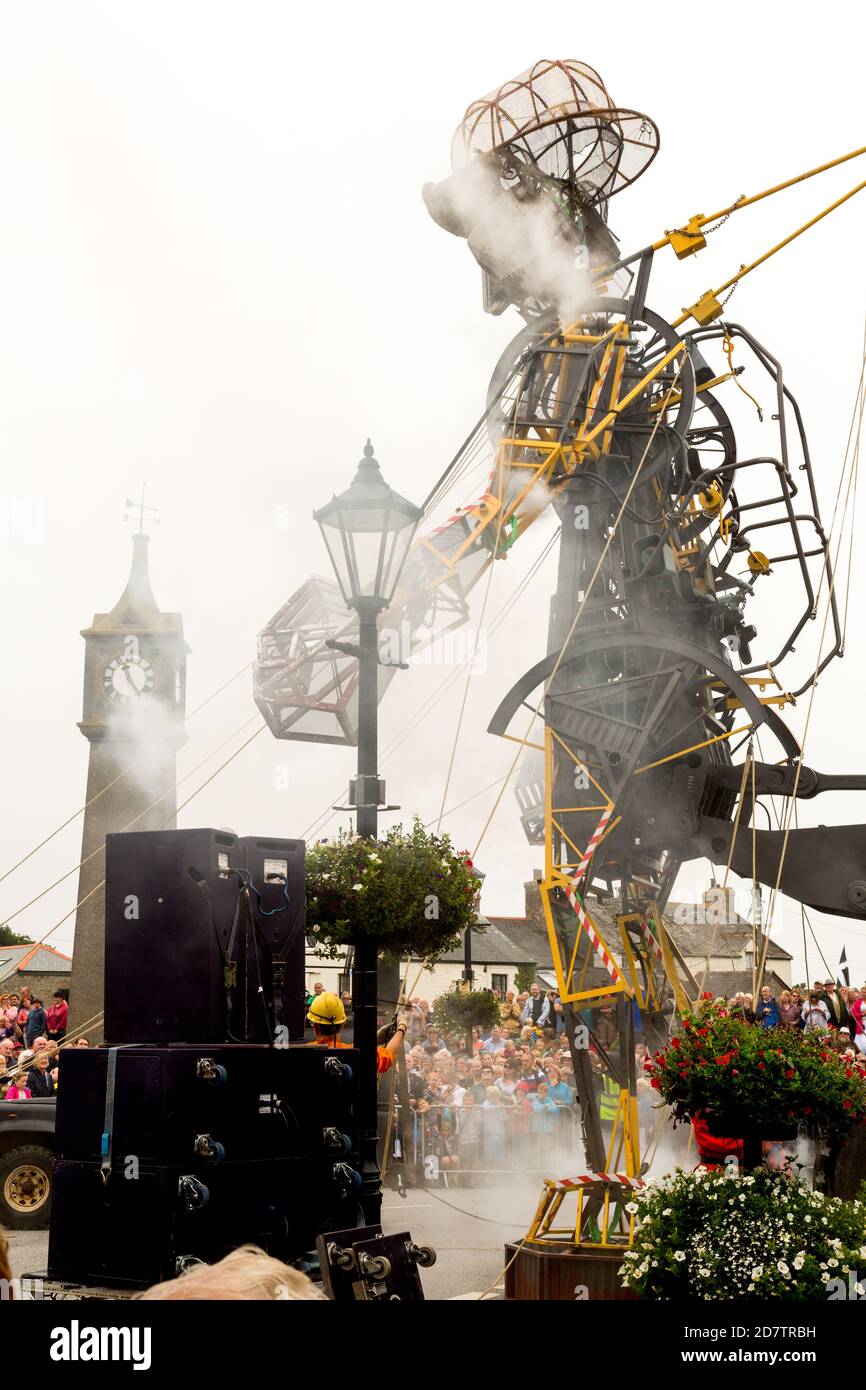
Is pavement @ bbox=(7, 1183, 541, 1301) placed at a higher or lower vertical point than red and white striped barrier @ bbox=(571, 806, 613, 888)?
lower

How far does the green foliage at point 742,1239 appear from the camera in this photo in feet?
17.7

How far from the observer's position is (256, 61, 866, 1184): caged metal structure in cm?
1016

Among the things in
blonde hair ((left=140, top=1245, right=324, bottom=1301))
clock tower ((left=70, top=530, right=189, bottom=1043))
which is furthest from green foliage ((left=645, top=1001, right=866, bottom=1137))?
clock tower ((left=70, top=530, right=189, bottom=1043))

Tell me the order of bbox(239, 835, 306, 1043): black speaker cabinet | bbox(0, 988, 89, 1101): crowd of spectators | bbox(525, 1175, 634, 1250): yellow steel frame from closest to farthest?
1. bbox(239, 835, 306, 1043): black speaker cabinet
2. bbox(525, 1175, 634, 1250): yellow steel frame
3. bbox(0, 988, 89, 1101): crowd of spectators

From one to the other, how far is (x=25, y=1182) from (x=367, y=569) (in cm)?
723

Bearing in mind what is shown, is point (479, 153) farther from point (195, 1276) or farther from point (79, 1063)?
point (195, 1276)

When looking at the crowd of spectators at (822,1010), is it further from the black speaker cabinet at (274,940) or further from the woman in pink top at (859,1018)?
the black speaker cabinet at (274,940)

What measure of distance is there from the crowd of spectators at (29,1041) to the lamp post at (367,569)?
641 centimetres

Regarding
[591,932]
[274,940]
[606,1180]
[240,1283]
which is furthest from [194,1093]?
[591,932]

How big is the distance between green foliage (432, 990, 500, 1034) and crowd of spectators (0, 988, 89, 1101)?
11.2m

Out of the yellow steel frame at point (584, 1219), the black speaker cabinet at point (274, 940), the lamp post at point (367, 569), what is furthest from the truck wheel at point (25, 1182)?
the black speaker cabinet at point (274, 940)

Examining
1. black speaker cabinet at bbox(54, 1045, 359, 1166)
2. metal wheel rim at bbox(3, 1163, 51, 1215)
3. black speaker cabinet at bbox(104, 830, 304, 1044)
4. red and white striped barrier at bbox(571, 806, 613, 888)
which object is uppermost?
red and white striped barrier at bbox(571, 806, 613, 888)

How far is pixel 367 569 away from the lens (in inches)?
336

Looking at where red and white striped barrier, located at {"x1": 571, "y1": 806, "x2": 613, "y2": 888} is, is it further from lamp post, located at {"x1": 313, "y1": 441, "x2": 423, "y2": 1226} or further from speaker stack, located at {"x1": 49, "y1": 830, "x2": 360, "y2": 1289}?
speaker stack, located at {"x1": 49, "y1": 830, "x2": 360, "y2": 1289}
